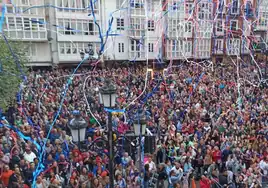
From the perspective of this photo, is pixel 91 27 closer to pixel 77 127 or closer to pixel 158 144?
pixel 158 144

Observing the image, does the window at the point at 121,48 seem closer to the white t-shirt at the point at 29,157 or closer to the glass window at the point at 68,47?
the glass window at the point at 68,47

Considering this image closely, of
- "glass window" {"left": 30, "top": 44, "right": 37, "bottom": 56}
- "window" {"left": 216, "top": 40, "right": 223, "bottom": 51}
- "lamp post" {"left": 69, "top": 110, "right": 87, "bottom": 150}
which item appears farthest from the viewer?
"window" {"left": 216, "top": 40, "right": 223, "bottom": 51}

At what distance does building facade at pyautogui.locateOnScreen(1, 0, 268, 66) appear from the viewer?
26.2 m

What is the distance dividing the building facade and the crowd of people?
11538 mm

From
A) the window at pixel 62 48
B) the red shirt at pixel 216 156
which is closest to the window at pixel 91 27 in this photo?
the window at pixel 62 48

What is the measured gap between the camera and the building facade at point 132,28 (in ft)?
85.9

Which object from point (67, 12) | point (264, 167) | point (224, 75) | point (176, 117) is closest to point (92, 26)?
point (67, 12)

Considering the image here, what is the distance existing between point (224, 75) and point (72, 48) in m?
16.1

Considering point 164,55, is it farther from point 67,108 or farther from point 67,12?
point 67,108

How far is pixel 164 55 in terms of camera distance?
32250 millimetres

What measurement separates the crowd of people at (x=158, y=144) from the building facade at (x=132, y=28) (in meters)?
11.5

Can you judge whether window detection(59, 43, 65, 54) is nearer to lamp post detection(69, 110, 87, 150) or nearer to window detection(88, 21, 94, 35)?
window detection(88, 21, 94, 35)

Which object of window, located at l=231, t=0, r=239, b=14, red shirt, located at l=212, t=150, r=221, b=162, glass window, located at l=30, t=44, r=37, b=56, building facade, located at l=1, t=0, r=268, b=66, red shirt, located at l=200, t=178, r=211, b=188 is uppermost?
window, located at l=231, t=0, r=239, b=14

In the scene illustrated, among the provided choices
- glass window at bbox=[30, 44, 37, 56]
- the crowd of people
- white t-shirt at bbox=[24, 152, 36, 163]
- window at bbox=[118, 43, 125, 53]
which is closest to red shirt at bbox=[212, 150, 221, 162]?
the crowd of people
